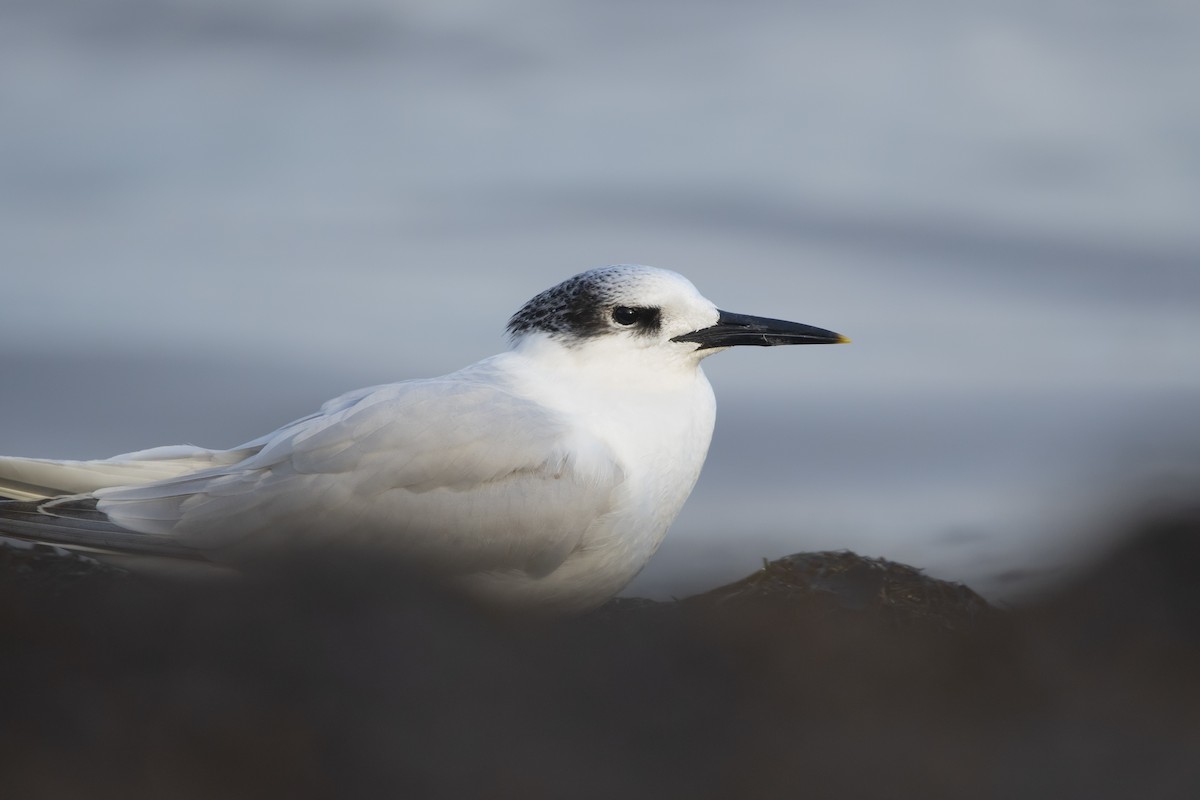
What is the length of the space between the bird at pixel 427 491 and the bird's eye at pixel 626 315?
47cm

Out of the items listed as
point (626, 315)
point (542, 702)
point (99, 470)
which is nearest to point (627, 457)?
point (626, 315)

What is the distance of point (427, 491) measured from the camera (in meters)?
4.69

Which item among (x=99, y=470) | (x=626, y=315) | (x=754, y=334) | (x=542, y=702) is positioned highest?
(x=626, y=315)

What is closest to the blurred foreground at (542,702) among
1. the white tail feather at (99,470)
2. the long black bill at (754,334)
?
the white tail feather at (99,470)

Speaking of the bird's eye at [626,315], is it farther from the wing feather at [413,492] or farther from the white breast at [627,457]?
the wing feather at [413,492]

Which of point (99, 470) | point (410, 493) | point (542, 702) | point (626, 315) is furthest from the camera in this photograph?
point (626, 315)

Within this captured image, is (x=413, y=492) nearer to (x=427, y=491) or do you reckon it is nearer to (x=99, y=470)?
(x=427, y=491)

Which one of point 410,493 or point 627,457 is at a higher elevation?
point 627,457

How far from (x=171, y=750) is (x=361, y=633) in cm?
45

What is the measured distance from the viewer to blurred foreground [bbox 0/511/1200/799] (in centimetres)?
207

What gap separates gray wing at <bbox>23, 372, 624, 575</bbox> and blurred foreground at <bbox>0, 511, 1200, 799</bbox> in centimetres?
179

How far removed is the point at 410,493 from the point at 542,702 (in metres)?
2.49

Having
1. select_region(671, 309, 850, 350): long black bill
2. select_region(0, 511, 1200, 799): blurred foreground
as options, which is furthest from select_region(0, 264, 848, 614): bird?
select_region(0, 511, 1200, 799): blurred foreground

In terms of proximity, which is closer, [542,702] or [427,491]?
[542,702]
